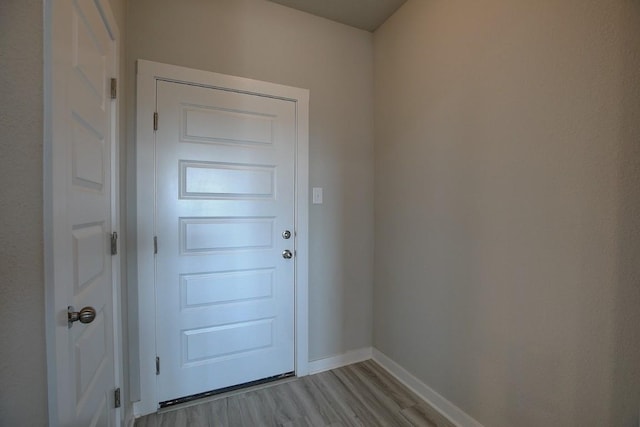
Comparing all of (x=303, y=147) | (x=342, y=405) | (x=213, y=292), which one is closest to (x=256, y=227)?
(x=213, y=292)

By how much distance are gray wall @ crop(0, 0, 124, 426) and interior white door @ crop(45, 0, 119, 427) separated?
29 millimetres

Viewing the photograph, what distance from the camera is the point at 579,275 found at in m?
1.14

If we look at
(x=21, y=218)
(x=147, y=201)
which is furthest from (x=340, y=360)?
(x=21, y=218)

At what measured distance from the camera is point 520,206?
1.34 meters

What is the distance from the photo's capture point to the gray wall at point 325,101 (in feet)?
6.02

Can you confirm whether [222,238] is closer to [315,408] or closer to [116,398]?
[116,398]

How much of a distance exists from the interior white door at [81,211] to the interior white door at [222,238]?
0.41 meters

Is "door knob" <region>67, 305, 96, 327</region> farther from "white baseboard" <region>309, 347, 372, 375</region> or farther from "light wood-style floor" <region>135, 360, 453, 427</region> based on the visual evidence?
"white baseboard" <region>309, 347, 372, 375</region>

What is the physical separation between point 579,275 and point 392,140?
139 centimetres

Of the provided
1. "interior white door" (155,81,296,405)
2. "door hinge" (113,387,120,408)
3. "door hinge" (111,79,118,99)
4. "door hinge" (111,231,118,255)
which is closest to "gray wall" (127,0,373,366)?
"interior white door" (155,81,296,405)

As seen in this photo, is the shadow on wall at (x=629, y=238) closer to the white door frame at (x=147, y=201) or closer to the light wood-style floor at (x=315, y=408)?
the light wood-style floor at (x=315, y=408)

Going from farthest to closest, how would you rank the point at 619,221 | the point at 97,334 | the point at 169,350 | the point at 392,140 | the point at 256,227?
the point at 392,140 < the point at 256,227 < the point at 169,350 < the point at 97,334 < the point at 619,221

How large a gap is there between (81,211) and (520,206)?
1.78m

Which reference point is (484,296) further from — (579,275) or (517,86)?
(517,86)
